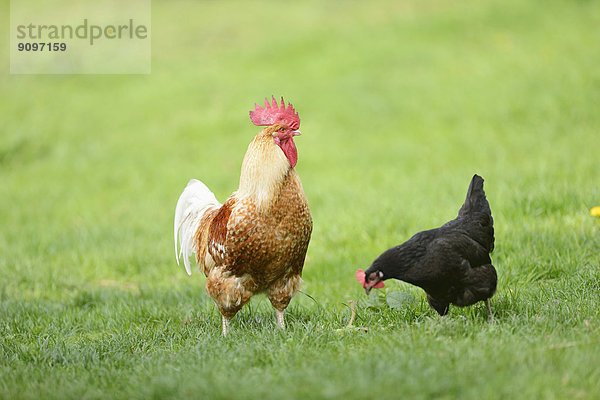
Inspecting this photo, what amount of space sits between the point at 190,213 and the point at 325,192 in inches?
162

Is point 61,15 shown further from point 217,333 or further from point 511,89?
point 217,333

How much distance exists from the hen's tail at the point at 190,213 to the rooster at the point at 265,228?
604 mm

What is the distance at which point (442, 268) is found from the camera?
4195 millimetres

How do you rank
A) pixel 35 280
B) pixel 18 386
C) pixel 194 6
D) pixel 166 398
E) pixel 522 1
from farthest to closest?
pixel 194 6, pixel 522 1, pixel 35 280, pixel 18 386, pixel 166 398

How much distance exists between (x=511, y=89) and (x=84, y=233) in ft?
28.7

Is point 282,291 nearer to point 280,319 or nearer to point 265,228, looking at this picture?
point 280,319

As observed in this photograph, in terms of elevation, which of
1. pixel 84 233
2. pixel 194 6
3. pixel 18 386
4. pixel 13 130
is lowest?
pixel 18 386

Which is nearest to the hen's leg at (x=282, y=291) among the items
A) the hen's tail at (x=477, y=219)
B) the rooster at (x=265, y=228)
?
the rooster at (x=265, y=228)

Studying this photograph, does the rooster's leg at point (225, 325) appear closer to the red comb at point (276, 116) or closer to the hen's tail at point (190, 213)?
the hen's tail at point (190, 213)

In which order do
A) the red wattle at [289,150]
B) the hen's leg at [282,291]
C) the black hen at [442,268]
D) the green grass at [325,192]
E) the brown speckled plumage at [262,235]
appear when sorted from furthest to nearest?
the hen's leg at [282,291]
the red wattle at [289,150]
the brown speckled plumage at [262,235]
the black hen at [442,268]
the green grass at [325,192]

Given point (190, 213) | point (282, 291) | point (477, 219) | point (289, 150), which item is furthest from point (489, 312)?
point (190, 213)

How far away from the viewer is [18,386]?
Result: 3.63 meters

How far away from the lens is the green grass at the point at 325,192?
356cm

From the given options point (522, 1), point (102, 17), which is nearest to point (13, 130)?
point (102, 17)
